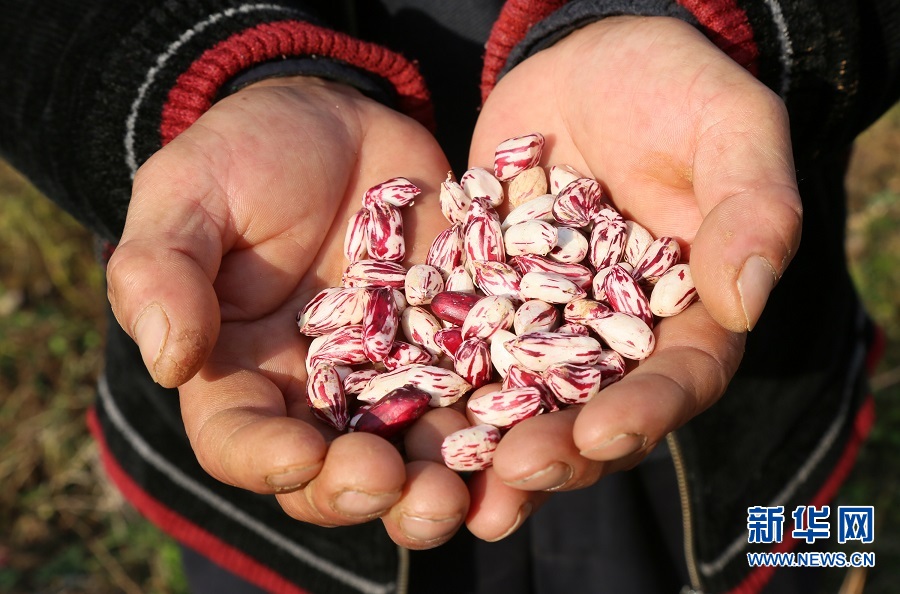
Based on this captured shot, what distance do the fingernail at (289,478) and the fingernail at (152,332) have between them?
0.71 ft

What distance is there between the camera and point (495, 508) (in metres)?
1.05

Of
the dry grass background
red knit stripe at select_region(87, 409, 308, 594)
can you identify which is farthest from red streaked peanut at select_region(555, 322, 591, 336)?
the dry grass background

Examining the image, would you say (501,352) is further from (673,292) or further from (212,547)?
(212,547)

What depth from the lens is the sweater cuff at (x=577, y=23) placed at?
1359mm

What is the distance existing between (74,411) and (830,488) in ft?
6.80

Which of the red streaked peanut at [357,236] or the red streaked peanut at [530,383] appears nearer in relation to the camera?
the red streaked peanut at [530,383]

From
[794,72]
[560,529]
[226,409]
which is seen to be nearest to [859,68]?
[794,72]

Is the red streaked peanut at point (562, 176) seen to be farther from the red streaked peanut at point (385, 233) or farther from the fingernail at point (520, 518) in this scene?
the fingernail at point (520, 518)

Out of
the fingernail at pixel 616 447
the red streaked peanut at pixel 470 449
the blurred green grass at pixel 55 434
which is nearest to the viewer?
the fingernail at pixel 616 447

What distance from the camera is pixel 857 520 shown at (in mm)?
2184

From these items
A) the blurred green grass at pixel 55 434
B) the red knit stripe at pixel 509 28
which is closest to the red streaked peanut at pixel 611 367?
the red knit stripe at pixel 509 28

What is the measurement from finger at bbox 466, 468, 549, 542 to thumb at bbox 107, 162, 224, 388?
39 centimetres

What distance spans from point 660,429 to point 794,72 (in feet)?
2.41

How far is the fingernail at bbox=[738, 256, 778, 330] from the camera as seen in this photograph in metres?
1.01
